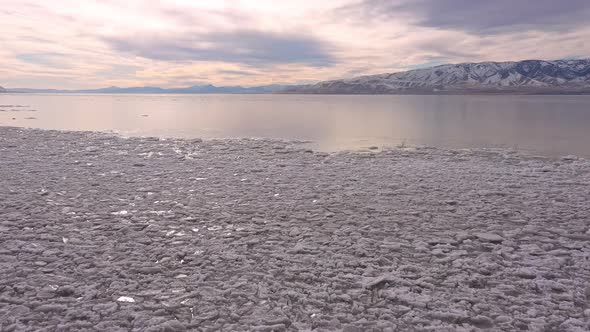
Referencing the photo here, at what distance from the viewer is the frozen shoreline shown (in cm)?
A: 490

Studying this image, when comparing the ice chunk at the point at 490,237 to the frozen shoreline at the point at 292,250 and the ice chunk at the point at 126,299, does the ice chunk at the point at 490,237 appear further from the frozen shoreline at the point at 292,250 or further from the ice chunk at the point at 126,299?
the ice chunk at the point at 126,299

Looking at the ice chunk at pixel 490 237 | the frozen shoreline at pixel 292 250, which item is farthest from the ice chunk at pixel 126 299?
the ice chunk at pixel 490 237

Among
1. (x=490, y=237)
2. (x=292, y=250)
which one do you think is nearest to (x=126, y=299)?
(x=292, y=250)

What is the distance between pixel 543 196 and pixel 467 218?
3.37 m

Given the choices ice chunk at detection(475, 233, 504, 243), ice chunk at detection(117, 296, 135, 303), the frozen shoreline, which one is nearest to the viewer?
the frozen shoreline

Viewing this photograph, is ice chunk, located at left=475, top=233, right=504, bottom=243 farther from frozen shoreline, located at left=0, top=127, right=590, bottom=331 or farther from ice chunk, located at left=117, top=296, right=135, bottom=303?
ice chunk, located at left=117, top=296, right=135, bottom=303

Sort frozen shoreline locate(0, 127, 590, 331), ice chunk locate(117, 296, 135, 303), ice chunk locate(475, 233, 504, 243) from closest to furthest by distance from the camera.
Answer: frozen shoreline locate(0, 127, 590, 331) < ice chunk locate(117, 296, 135, 303) < ice chunk locate(475, 233, 504, 243)

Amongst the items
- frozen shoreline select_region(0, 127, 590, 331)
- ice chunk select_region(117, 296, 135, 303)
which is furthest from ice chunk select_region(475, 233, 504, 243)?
ice chunk select_region(117, 296, 135, 303)

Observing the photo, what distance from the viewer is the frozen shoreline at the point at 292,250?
4.90 m

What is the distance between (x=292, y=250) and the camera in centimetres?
687

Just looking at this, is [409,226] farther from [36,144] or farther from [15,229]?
[36,144]

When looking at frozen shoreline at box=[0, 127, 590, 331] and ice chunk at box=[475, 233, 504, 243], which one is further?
ice chunk at box=[475, 233, 504, 243]

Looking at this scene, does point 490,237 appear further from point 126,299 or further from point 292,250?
point 126,299

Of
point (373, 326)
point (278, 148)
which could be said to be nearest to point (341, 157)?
point (278, 148)
